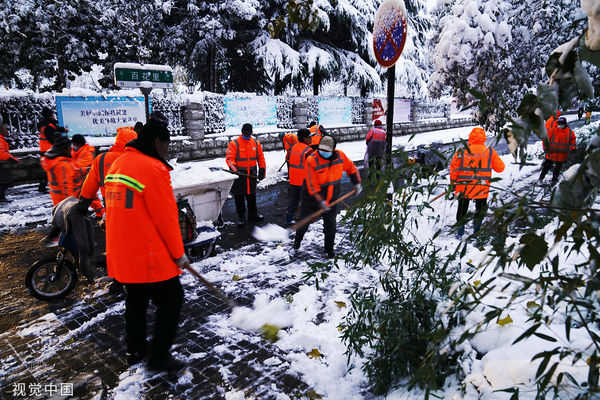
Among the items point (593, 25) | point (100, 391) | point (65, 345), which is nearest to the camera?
point (593, 25)

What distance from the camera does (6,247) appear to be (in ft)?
22.1

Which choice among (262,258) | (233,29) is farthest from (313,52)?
(262,258)

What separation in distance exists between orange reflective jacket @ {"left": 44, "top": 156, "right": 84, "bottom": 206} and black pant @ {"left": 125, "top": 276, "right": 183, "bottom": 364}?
2.66 m

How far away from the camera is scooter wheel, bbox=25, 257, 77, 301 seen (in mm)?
4770

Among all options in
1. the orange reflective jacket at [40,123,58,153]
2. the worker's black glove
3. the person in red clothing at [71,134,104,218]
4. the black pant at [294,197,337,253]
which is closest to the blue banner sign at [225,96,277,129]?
the orange reflective jacket at [40,123,58,153]

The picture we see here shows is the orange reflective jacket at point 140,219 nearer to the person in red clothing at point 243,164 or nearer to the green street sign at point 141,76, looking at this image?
the person in red clothing at point 243,164

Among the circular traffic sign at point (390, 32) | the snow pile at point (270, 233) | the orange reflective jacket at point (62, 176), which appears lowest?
the snow pile at point (270, 233)

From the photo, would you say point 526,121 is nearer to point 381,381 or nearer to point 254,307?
point 381,381

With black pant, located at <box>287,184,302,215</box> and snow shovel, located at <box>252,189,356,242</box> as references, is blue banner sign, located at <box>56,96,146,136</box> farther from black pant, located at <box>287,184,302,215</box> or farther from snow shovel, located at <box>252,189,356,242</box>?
black pant, located at <box>287,184,302,215</box>

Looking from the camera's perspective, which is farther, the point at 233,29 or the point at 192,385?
the point at 233,29

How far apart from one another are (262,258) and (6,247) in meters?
4.53

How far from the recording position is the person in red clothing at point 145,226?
3164 millimetres

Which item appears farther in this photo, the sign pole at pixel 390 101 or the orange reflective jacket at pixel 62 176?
the sign pole at pixel 390 101

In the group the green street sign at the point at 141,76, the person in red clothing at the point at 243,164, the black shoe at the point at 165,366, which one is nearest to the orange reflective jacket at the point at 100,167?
the black shoe at the point at 165,366
